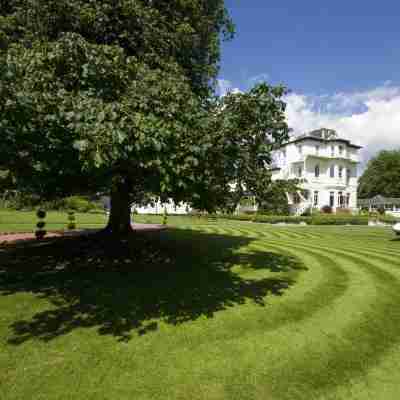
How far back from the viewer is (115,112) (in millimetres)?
5000

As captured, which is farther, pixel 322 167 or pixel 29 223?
pixel 322 167

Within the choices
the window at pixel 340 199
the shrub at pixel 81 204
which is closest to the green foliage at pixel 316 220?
the window at pixel 340 199

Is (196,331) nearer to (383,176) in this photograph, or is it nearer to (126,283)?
(126,283)

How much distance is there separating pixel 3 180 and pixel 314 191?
156ft

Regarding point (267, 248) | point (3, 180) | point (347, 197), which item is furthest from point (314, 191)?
point (3, 180)

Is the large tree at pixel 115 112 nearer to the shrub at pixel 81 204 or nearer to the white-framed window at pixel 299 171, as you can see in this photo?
the shrub at pixel 81 204

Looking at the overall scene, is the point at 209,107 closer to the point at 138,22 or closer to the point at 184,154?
the point at 184,154

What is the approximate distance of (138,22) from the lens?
33.7 ft

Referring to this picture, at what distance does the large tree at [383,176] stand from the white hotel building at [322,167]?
128ft

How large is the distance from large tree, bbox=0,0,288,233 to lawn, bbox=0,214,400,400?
2.64m

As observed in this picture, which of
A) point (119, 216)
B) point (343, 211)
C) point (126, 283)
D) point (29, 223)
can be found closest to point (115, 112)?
point (126, 283)

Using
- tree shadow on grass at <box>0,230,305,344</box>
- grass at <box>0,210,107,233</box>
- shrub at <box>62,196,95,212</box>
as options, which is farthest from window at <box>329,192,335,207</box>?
tree shadow on grass at <box>0,230,305,344</box>

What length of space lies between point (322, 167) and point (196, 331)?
50.6 m

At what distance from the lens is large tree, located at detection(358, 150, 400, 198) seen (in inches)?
3255
